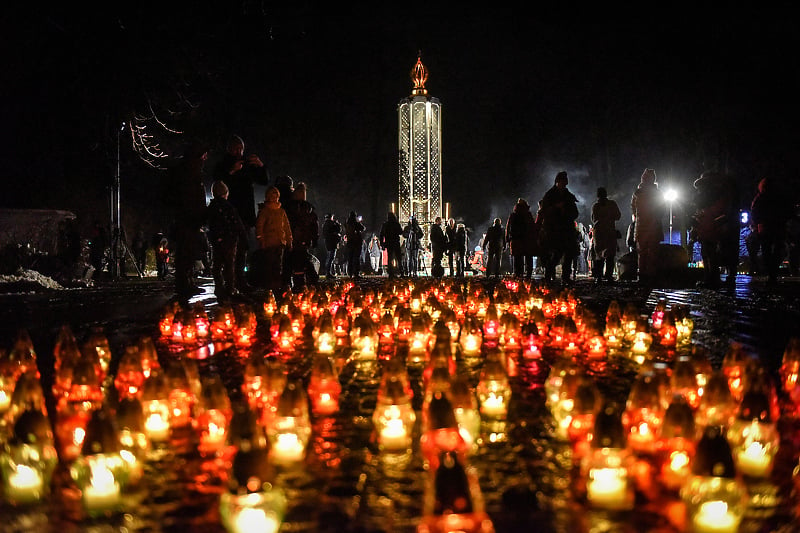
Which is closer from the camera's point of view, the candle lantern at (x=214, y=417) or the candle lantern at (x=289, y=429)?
the candle lantern at (x=289, y=429)

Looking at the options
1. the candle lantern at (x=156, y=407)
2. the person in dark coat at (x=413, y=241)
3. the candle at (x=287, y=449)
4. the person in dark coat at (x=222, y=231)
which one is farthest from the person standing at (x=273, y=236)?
the person in dark coat at (x=413, y=241)

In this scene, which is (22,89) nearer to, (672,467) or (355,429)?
(355,429)

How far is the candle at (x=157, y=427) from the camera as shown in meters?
3.14

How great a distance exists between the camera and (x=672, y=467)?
8.34ft

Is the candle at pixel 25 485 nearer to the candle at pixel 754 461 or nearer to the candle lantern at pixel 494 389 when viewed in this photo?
the candle lantern at pixel 494 389

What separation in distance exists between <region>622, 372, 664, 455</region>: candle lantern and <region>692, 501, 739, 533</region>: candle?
72 centimetres

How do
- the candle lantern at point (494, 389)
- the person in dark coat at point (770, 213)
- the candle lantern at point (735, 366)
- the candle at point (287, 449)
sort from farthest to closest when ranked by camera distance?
1. the person in dark coat at point (770, 213)
2. the candle lantern at point (735, 366)
3. the candle lantern at point (494, 389)
4. the candle at point (287, 449)

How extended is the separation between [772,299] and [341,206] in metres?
35.5

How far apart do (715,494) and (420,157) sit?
3027cm

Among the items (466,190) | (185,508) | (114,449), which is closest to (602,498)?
(185,508)

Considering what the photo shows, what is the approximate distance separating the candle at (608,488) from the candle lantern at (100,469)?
5.77 feet

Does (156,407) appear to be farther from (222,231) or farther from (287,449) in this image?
(222,231)

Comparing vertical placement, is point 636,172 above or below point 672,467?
above

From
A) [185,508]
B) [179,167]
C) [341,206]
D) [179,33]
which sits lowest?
[185,508]
